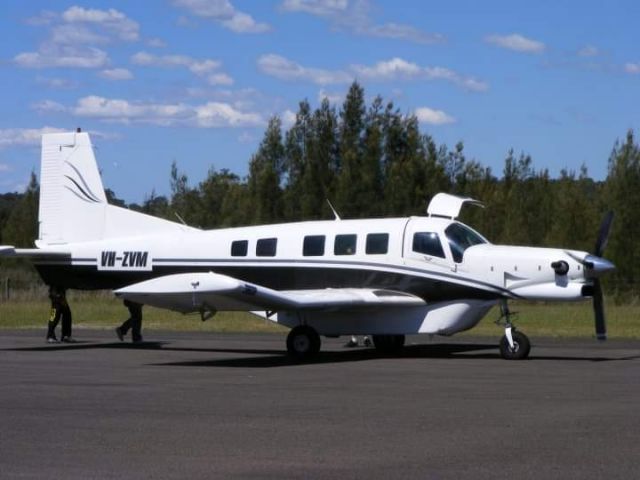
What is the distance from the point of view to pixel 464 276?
22000 mm

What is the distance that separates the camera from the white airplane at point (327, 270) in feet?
69.6

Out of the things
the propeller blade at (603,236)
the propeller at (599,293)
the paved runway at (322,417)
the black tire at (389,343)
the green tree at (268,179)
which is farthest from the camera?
the green tree at (268,179)

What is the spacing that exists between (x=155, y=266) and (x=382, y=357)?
521cm

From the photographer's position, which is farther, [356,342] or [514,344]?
[356,342]

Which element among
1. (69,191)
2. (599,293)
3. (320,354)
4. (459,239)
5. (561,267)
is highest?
(69,191)

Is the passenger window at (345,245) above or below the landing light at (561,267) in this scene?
above

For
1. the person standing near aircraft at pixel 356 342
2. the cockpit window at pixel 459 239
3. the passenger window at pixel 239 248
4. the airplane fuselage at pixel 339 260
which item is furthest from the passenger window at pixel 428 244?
the person standing near aircraft at pixel 356 342

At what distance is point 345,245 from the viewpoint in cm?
2336

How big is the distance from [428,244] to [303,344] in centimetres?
292

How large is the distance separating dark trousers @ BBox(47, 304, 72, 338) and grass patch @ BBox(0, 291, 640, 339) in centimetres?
532

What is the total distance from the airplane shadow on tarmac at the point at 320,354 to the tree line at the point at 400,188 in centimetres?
2269

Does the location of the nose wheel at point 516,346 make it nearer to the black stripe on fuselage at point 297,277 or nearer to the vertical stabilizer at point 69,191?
the black stripe on fuselage at point 297,277

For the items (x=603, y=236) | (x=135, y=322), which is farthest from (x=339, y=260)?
(x=135, y=322)

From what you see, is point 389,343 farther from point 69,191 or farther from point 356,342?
point 69,191
